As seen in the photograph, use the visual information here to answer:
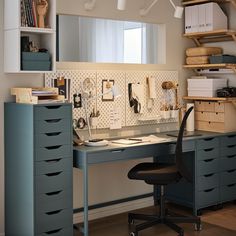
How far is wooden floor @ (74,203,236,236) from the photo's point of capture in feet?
13.1

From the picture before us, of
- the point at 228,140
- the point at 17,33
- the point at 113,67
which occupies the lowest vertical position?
the point at 228,140

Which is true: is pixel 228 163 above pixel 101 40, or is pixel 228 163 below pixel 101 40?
below

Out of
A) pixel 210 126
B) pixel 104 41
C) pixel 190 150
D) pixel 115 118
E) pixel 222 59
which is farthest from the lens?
pixel 104 41

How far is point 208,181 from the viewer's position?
4484 millimetres

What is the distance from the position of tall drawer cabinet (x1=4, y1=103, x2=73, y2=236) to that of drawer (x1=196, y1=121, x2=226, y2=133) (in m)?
1.81

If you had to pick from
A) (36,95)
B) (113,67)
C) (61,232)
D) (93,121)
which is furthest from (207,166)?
(36,95)

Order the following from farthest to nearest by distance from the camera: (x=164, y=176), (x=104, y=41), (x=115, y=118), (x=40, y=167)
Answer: (x=104, y=41) → (x=115, y=118) → (x=164, y=176) → (x=40, y=167)

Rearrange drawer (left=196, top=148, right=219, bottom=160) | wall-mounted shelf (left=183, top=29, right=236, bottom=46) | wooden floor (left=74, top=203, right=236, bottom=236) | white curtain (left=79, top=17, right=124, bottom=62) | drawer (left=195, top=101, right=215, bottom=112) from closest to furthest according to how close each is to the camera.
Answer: wooden floor (left=74, top=203, right=236, bottom=236) < drawer (left=196, top=148, right=219, bottom=160) < wall-mounted shelf (left=183, top=29, right=236, bottom=46) < drawer (left=195, top=101, right=215, bottom=112) < white curtain (left=79, top=17, right=124, bottom=62)

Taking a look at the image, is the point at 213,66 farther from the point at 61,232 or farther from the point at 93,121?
the point at 61,232

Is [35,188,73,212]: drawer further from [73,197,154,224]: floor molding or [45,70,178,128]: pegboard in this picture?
[45,70,178,128]: pegboard

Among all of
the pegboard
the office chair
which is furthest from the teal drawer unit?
the office chair

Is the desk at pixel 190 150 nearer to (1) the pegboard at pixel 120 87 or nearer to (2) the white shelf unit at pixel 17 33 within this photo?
(1) the pegboard at pixel 120 87

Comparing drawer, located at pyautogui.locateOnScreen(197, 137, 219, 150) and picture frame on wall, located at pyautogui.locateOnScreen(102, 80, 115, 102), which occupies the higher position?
picture frame on wall, located at pyautogui.locateOnScreen(102, 80, 115, 102)

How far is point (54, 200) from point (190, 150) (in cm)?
142
